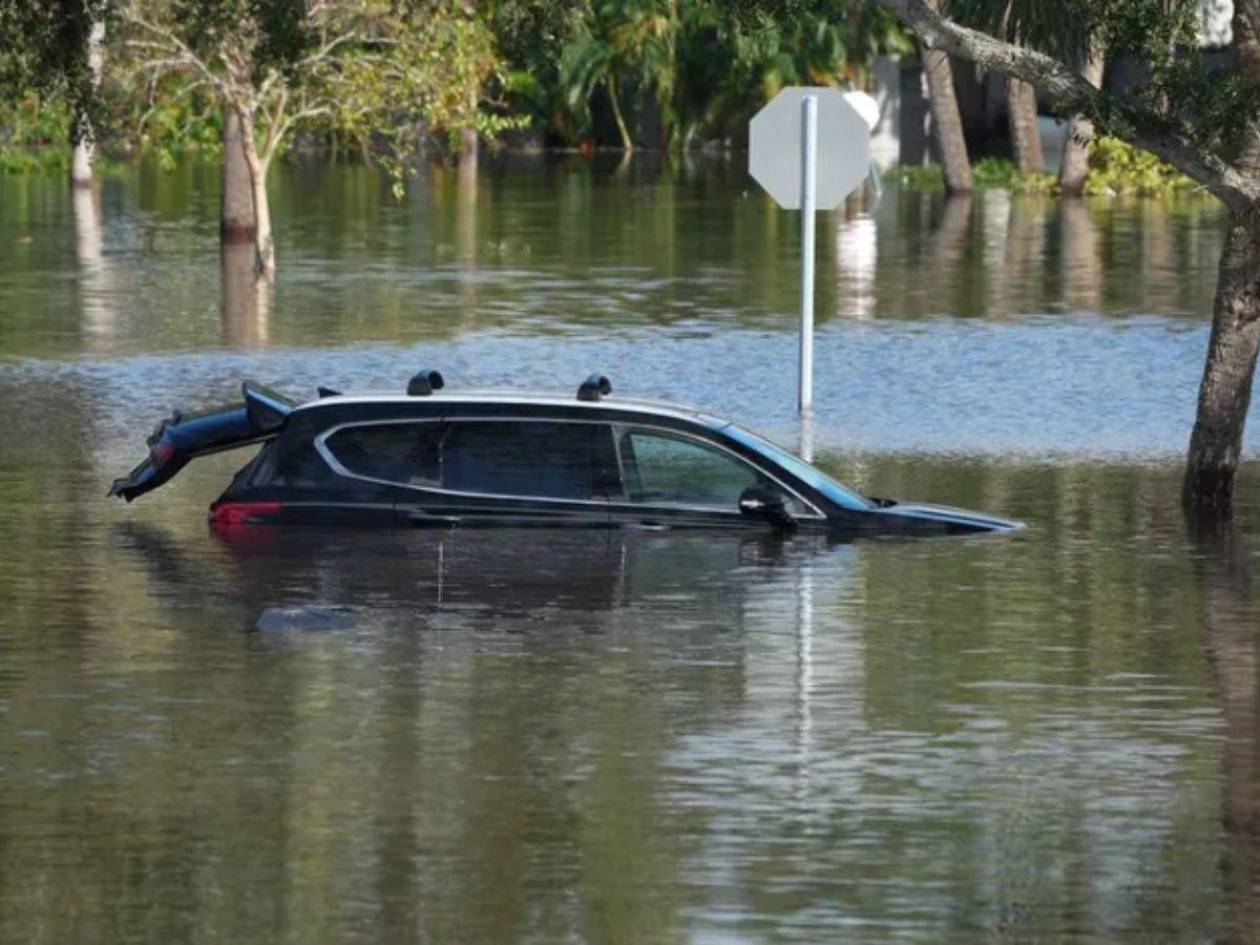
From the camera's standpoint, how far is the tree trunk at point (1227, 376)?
20.6m

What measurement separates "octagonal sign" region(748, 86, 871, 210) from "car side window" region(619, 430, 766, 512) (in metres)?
7.14

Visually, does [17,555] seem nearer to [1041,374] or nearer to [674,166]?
[1041,374]

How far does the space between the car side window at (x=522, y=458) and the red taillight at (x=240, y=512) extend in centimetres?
102

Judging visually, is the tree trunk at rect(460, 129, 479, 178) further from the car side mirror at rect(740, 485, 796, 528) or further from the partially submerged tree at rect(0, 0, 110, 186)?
the car side mirror at rect(740, 485, 796, 528)

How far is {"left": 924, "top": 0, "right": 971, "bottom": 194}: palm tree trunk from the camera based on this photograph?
70.0 meters

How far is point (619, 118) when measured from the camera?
315 feet

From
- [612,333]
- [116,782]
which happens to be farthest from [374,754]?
[612,333]

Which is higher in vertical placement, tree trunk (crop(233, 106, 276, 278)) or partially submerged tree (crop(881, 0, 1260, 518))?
partially submerged tree (crop(881, 0, 1260, 518))

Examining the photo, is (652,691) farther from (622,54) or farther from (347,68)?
(622,54)

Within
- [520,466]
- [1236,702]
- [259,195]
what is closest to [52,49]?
[520,466]

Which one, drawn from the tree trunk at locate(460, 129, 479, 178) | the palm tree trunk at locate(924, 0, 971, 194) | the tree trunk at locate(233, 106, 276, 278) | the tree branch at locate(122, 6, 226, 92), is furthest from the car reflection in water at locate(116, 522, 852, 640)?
the tree trunk at locate(460, 129, 479, 178)

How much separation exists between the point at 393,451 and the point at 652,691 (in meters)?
4.82

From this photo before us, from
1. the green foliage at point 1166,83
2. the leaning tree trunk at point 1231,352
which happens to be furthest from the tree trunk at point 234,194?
the green foliage at point 1166,83

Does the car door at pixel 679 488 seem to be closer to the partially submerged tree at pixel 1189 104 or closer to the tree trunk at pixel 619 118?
the partially submerged tree at pixel 1189 104
